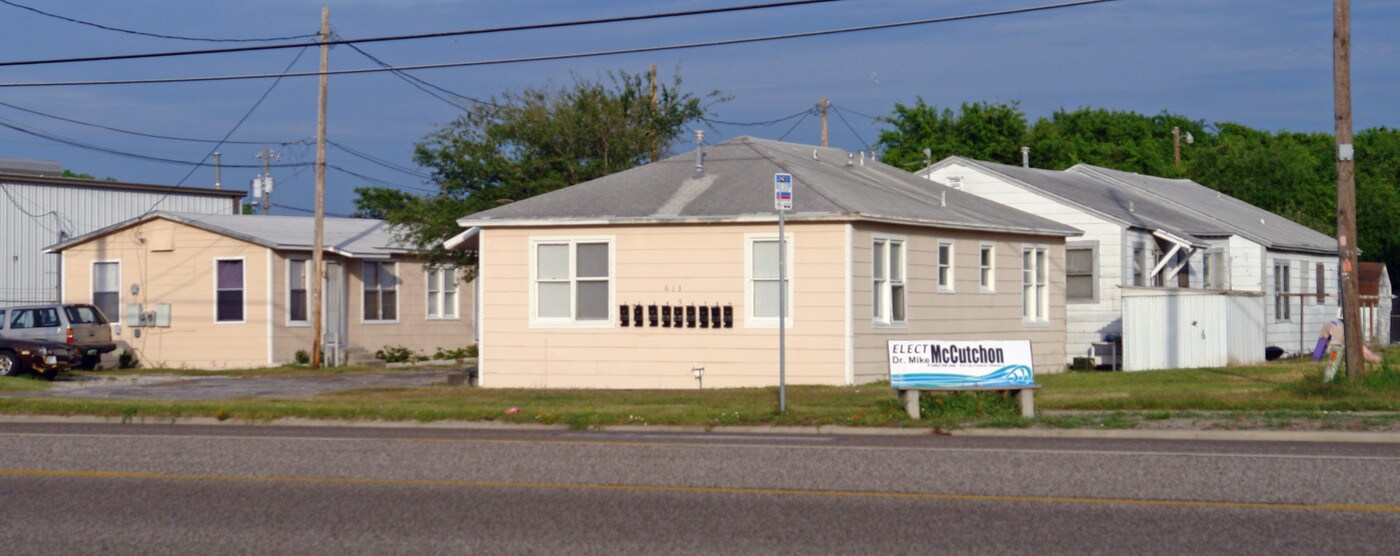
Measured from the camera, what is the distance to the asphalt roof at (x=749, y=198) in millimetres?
25219

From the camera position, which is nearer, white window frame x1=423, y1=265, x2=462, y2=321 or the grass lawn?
the grass lawn

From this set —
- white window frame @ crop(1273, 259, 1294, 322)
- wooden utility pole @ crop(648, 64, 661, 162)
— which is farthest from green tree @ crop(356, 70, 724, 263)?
white window frame @ crop(1273, 259, 1294, 322)

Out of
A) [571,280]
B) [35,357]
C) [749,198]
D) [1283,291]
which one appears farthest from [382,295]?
[1283,291]

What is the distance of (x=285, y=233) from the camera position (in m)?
38.7

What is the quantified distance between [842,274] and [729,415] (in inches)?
251

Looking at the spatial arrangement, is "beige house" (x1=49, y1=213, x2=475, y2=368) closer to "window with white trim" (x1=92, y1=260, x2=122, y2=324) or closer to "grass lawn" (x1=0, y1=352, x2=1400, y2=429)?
"window with white trim" (x1=92, y1=260, x2=122, y2=324)

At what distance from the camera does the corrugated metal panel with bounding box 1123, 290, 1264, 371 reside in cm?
2984

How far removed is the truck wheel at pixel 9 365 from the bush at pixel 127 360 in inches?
203

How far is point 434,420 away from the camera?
19.5 metres

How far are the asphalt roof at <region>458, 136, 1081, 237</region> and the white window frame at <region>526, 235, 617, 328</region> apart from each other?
37 centimetres

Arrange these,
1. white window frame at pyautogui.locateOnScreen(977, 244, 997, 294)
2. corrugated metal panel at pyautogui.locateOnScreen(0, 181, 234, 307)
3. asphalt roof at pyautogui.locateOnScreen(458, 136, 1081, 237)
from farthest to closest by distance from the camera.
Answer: corrugated metal panel at pyautogui.locateOnScreen(0, 181, 234, 307), white window frame at pyautogui.locateOnScreen(977, 244, 997, 294), asphalt roof at pyautogui.locateOnScreen(458, 136, 1081, 237)

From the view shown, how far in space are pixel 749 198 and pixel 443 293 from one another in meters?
17.1

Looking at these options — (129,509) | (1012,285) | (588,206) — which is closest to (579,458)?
(129,509)

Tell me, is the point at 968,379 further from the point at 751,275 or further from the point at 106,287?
the point at 106,287
